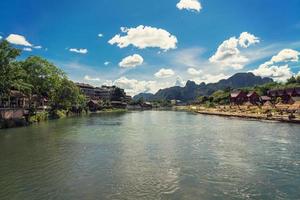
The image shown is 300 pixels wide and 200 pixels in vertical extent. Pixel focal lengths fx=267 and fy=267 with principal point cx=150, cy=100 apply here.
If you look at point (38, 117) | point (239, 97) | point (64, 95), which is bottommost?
point (38, 117)

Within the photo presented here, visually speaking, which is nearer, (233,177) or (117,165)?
(233,177)

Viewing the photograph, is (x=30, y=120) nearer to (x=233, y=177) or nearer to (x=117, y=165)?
(x=117, y=165)

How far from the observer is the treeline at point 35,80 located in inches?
1852

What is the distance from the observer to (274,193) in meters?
13.6

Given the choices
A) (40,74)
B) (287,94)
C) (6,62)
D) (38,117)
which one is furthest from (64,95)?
(287,94)

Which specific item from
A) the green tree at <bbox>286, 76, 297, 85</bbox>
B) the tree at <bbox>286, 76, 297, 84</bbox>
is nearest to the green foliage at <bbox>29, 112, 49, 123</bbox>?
the green tree at <bbox>286, 76, 297, 85</bbox>

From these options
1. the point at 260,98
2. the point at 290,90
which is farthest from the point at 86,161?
the point at 260,98

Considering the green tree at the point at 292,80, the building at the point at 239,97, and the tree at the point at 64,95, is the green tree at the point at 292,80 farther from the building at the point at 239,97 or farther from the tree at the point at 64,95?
the tree at the point at 64,95

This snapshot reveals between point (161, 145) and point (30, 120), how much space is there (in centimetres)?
4012

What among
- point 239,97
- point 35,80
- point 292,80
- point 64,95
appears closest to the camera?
point 35,80

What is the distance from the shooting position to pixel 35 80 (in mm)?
68000

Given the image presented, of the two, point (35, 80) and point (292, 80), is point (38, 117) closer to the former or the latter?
point (35, 80)

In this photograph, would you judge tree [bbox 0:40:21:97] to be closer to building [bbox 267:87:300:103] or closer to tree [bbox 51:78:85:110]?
tree [bbox 51:78:85:110]

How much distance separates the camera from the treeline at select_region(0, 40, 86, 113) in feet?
154
